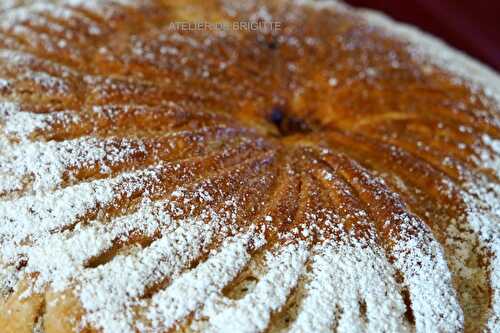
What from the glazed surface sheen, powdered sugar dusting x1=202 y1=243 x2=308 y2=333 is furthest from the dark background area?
powdered sugar dusting x1=202 y1=243 x2=308 y2=333

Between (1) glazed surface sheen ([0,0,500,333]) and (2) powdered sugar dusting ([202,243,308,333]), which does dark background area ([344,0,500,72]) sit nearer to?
(1) glazed surface sheen ([0,0,500,333])

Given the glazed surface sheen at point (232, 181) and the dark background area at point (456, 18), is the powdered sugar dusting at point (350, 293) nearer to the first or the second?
the glazed surface sheen at point (232, 181)

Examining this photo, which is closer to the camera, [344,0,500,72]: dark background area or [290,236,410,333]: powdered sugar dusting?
[290,236,410,333]: powdered sugar dusting

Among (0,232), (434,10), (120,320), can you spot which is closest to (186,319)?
(120,320)

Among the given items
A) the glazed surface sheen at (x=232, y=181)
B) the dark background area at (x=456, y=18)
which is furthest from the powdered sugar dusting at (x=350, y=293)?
the dark background area at (x=456, y=18)

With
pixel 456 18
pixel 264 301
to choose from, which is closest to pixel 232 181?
pixel 264 301

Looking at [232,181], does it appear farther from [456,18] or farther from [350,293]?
[456,18]

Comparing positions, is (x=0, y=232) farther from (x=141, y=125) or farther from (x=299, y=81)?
(x=299, y=81)
